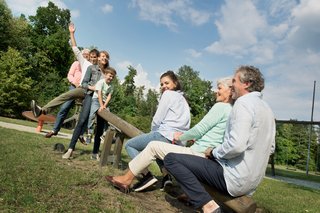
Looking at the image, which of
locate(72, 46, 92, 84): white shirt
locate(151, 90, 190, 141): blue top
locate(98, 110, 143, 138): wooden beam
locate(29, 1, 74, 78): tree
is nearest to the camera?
locate(151, 90, 190, 141): blue top

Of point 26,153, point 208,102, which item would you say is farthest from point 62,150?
point 208,102

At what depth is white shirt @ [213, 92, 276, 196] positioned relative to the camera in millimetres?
3480

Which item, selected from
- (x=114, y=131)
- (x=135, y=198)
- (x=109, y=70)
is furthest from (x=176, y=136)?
(x=109, y=70)

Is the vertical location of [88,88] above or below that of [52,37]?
below


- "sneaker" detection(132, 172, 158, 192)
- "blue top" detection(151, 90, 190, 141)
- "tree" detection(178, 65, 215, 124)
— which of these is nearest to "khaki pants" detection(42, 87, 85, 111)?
"blue top" detection(151, 90, 190, 141)

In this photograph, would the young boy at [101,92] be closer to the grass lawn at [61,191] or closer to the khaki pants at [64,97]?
the khaki pants at [64,97]

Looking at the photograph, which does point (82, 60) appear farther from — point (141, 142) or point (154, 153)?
point (154, 153)

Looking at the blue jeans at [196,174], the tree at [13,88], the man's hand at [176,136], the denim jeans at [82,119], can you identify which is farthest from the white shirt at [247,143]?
the tree at [13,88]

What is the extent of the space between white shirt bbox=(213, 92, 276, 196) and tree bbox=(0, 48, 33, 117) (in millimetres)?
32062

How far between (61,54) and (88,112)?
47.8 meters

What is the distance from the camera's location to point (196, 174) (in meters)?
3.93

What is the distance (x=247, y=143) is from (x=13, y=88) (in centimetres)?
3317

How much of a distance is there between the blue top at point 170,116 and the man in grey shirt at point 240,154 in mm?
1222

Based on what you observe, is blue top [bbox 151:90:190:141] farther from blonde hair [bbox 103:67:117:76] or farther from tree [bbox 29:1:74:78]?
tree [bbox 29:1:74:78]
